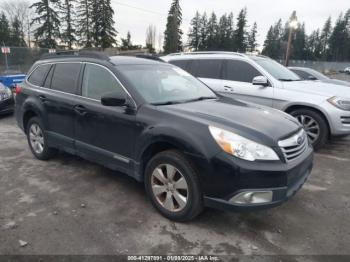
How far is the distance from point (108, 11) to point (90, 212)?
156 feet

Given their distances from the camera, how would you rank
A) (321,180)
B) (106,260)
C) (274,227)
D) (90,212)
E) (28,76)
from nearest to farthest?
(106,260), (274,227), (90,212), (321,180), (28,76)

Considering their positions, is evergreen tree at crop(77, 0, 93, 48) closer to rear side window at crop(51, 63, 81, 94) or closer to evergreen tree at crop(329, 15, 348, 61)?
rear side window at crop(51, 63, 81, 94)

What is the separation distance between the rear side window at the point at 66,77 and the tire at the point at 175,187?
1.83 m

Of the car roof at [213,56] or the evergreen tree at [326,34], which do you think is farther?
the evergreen tree at [326,34]

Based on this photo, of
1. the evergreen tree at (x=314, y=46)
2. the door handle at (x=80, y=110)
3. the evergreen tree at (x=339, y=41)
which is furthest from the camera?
the evergreen tree at (x=314, y=46)

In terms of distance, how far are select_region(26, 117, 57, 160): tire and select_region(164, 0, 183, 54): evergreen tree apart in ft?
170

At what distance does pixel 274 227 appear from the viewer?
322 centimetres

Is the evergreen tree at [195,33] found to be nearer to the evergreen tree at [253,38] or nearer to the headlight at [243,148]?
the evergreen tree at [253,38]

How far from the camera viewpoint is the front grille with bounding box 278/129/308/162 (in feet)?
9.83

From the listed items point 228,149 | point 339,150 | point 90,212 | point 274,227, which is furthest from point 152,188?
point 339,150

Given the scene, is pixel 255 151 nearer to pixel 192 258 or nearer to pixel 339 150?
pixel 192 258

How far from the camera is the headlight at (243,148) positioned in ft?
9.21

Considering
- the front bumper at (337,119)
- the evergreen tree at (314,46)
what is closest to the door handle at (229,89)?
the front bumper at (337,119)

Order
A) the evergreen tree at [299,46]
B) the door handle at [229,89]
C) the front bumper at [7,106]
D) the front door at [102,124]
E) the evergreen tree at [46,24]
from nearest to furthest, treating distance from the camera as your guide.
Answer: the front door at [102,124] < the door handle at [229,89] < the front bumper at [7,106] < the evergreen tree at [46,24] < the evergreen tree at [299,46]
